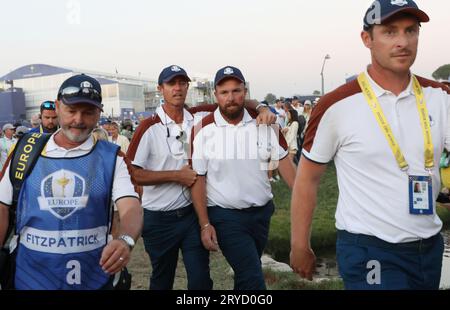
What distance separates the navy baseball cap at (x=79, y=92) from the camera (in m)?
2.57

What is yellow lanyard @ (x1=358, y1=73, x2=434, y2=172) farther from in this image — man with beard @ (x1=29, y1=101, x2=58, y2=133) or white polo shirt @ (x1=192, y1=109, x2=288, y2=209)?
man with beard @ (x1=29, y1=101, x2=58, y2=133)

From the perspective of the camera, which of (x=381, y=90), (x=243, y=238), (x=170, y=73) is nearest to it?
(x=381, y=90)

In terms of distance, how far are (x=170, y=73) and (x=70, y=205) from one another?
2060 millimetres

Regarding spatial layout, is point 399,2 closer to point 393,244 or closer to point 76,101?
point 393,244

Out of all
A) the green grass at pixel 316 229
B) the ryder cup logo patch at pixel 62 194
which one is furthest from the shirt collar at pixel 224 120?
the green grass at pixel 316 229

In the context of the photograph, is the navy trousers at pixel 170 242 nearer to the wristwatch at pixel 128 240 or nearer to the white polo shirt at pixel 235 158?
the white polo shirt at pixel 235 158

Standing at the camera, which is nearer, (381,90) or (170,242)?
(381,90)

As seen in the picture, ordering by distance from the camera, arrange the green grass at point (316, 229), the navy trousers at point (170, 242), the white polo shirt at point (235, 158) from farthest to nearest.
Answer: the green grass at point (316, 229) < the navy trousers at point (170, 242) < the white polo shirt at point (235, 158)

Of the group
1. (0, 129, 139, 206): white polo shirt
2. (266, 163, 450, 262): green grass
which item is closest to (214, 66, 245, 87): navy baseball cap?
(0, 129, 139, 206): white polo shirt

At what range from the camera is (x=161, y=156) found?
164 inches

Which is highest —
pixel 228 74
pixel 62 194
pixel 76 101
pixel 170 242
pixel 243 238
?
pixel 228 74

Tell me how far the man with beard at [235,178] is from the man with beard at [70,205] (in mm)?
1300

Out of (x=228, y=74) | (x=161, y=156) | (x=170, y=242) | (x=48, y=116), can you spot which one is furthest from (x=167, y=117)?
(x=48, y=116)

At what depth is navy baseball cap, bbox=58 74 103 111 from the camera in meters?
2.57
